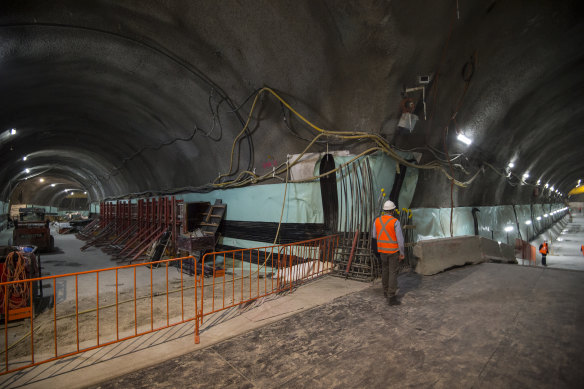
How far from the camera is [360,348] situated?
3262 mm

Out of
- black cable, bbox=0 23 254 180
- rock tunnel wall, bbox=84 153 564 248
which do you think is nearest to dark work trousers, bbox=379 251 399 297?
rock tunnel wall, bbox=84 153 564 248

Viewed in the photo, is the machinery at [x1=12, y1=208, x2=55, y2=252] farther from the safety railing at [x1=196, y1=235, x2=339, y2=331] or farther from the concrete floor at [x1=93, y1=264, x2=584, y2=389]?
the concrete floor at [x1=93, y1=264, x2=584, y2=389]

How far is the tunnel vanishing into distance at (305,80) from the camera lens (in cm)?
573

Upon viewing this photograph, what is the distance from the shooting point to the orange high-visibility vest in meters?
4.93

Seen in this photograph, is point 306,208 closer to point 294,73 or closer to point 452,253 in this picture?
point 294,73

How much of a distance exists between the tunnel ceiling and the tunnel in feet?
0.13

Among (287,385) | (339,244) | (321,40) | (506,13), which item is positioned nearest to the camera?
(287,385)

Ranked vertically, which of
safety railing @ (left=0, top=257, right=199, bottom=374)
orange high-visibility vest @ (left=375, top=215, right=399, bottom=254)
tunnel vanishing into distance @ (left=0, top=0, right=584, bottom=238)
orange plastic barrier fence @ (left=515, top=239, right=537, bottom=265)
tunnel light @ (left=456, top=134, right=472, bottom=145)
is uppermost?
tunnel vanishing into distance @ (left=0, top=0, right=584, bottom=238)

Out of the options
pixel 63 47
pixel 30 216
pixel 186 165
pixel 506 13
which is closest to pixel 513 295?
pixel 506 13

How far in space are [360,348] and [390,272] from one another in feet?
6.18

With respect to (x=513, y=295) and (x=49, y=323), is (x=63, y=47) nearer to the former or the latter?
(x=49, y=323)

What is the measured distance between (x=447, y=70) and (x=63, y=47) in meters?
9.01

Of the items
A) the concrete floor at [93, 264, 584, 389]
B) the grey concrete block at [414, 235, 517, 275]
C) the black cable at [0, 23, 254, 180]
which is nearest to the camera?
the concrete floor at [93, 264, 584, 389]

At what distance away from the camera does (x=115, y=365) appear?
9.82ft
